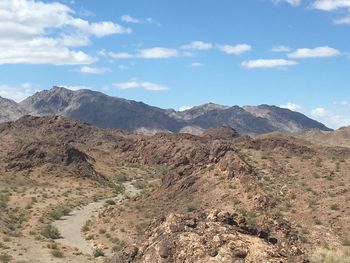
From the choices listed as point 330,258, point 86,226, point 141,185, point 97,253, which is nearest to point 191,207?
point 86,226

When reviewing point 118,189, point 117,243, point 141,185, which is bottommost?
point 117,243

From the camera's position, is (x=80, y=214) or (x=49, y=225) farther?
(x=80, y=214)

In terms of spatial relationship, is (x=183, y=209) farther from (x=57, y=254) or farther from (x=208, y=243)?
(x=208, y=243)

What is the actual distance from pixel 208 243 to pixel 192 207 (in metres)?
23.6

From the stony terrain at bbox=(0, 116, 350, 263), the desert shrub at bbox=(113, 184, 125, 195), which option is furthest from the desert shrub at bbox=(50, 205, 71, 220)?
the desert shrub at bbox=(113, 184, 125, 195)

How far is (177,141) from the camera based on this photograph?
104 m

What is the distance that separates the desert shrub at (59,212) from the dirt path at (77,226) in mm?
510

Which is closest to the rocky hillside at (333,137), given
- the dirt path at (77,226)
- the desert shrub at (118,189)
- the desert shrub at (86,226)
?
the desert shrub at (118,189)

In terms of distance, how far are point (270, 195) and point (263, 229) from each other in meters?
20.7

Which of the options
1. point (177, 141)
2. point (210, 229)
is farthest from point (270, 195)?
point (177, 141)

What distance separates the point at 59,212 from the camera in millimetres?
48719

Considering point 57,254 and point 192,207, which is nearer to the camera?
point 57,254

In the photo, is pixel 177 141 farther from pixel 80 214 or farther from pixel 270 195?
pixel 270 195

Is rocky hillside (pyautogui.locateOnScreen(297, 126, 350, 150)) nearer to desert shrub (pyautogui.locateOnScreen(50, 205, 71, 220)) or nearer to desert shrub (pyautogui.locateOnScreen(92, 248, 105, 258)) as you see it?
desert shrub (pyautogui.locateOnScreen(50, 205, 71, 220))
